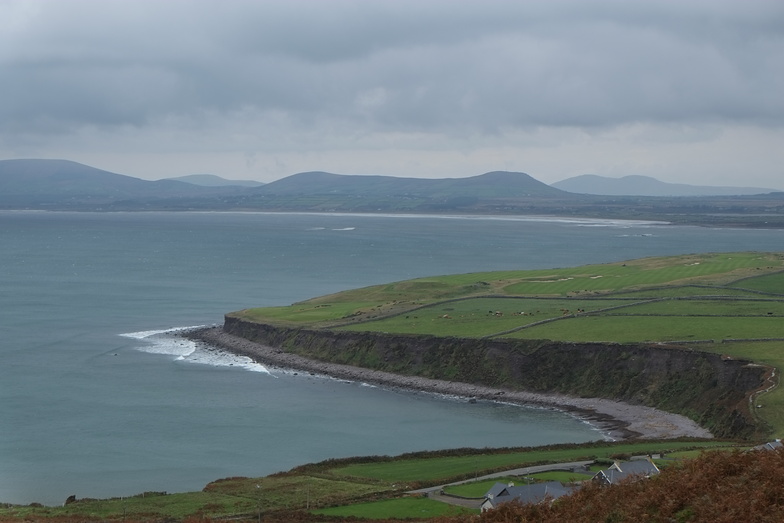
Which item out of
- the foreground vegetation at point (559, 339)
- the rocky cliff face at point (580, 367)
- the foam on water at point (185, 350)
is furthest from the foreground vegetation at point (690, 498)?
the foam on water at point (185, 350)

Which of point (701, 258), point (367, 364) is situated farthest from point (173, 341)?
point (701, 258)

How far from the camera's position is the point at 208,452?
171ft

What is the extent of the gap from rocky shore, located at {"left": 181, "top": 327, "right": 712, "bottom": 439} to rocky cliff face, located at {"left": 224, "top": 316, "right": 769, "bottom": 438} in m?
0.87

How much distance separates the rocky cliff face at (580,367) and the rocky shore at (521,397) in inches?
34.2

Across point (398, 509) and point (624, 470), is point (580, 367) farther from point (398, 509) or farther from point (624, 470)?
point (398, 509)

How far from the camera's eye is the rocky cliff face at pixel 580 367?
58094 millimetres

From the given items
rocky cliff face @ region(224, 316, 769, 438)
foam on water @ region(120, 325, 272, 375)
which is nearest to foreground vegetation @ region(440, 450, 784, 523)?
rocky cliff face @ region(224, 316, 769, 438)

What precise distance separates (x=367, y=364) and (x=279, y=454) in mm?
23590

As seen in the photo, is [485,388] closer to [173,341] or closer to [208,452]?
[208,452]

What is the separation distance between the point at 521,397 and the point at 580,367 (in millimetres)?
5034

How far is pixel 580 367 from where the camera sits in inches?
2650

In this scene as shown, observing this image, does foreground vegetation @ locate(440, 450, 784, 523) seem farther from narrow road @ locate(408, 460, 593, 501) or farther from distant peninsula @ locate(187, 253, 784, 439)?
distant peninsula @ locate(187, 253, 784, 439)

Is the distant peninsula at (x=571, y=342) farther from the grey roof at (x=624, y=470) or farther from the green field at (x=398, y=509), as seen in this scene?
the green field at (x=398, y=509)

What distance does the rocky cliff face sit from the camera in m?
58.1
